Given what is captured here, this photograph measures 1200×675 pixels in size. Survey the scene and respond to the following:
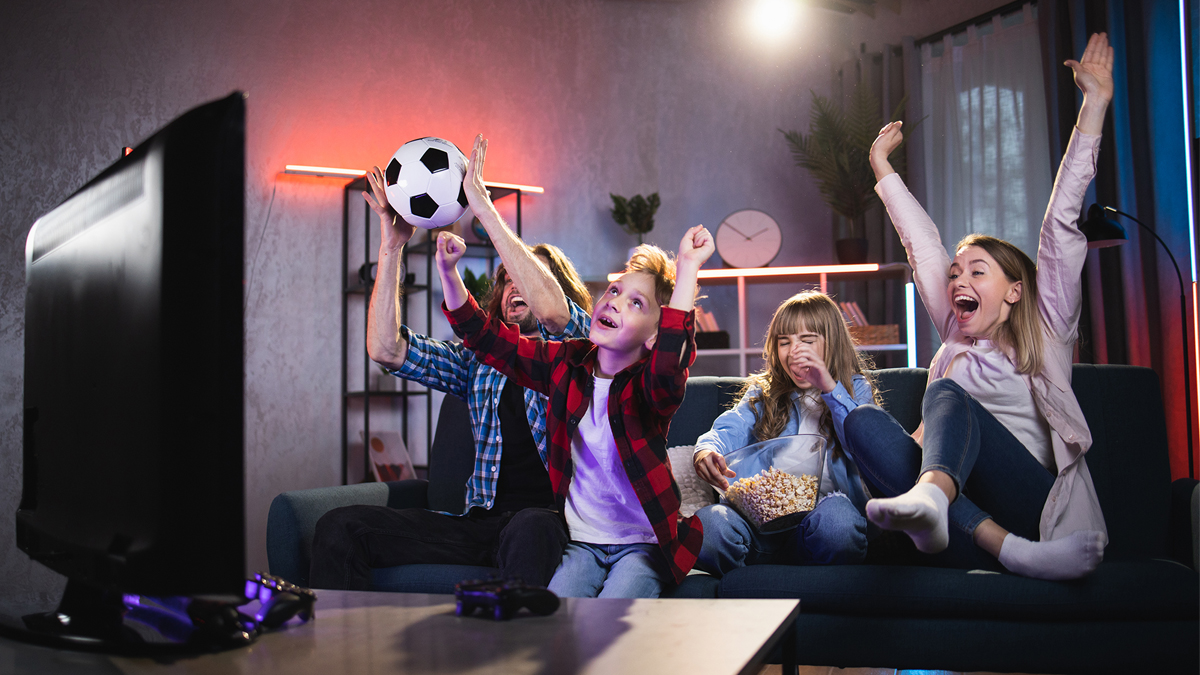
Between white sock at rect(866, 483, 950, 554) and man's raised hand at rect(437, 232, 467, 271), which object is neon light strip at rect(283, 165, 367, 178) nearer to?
man's raised hand at rect(437, 232, 467, 271)

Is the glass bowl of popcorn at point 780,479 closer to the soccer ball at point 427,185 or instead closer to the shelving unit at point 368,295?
the soccer ball at point 427,185

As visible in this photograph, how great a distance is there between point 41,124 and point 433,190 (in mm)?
2329

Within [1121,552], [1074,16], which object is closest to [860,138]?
[1074,16]

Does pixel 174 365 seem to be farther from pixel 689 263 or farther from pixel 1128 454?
pixel 1128 454

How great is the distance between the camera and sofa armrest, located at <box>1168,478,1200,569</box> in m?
1.61

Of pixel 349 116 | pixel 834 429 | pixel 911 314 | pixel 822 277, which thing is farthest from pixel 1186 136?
pixel 349 116

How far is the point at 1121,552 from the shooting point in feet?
5.61

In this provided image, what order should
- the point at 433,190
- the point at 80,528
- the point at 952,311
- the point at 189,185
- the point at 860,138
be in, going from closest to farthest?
the point at 189,185, the point at 80,528, the point at 433,190, the point at 952,311, the point at 860,138

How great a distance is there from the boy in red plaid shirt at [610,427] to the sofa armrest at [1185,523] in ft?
3.18

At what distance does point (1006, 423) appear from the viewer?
1.77 m

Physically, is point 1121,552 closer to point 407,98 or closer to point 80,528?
point 80,528

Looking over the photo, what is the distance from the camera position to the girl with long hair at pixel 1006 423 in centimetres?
147

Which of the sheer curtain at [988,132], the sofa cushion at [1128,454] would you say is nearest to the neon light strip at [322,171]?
the sheer curtain at [988,132]

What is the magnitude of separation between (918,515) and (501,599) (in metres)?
0.77
